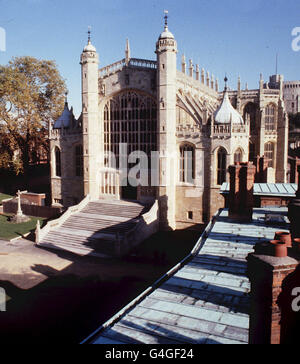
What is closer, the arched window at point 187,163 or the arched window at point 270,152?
the arched window at point 187,163

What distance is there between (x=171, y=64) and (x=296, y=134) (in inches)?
1758

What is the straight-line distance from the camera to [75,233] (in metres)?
25.9

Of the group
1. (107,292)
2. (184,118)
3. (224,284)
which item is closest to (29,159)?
(184,118)

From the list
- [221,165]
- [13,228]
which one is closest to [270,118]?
[221,165]

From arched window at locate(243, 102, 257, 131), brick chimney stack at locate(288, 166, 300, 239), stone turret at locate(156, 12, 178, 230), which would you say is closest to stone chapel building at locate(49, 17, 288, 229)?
stone turret at locate(156, 12, 178, 230)

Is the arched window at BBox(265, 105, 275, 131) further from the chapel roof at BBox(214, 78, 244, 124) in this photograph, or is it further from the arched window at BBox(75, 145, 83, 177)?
the arched window at BBox(75, 145, 83, 177)

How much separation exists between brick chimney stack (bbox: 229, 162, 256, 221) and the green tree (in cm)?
2646

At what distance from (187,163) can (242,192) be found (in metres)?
13.6

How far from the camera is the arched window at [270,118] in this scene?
150 ft

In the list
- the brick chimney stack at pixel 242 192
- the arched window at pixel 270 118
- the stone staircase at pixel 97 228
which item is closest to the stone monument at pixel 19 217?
the stone staircase at pixel 97 228

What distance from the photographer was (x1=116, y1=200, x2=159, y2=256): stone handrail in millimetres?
23266

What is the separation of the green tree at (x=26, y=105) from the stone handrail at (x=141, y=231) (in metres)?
17.5

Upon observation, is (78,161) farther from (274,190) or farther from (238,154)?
(274,190)

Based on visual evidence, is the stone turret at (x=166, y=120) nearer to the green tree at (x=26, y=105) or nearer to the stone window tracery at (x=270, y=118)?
the green tree at (x=26, y=105)
